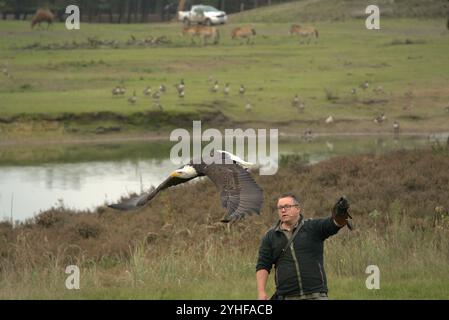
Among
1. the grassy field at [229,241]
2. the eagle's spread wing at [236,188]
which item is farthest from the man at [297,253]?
the grassy field at [229,241]

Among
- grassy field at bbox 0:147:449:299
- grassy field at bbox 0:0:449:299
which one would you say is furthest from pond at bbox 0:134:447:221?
grassy field at bbox 0:147:449:299

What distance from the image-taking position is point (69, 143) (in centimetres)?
3294

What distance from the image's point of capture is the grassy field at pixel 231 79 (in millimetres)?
34500

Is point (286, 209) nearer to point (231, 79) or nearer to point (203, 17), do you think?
point (231, 79)

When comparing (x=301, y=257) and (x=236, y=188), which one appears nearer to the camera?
(x=301, y=257)

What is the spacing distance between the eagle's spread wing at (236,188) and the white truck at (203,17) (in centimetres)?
4985

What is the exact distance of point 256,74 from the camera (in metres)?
41.4

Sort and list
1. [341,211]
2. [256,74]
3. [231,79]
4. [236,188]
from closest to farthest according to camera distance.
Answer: [341,211] → [236,188] → [231,79] → [256,74]

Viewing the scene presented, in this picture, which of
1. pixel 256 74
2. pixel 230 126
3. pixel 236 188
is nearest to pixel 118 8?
pixel 256 74

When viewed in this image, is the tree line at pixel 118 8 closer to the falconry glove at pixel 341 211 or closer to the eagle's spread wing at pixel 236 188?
the eagle's spread wing at pixel 236 188

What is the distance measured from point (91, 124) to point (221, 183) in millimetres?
22907

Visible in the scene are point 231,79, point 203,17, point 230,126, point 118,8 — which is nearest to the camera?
point 230,126

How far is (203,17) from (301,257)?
177 feet
